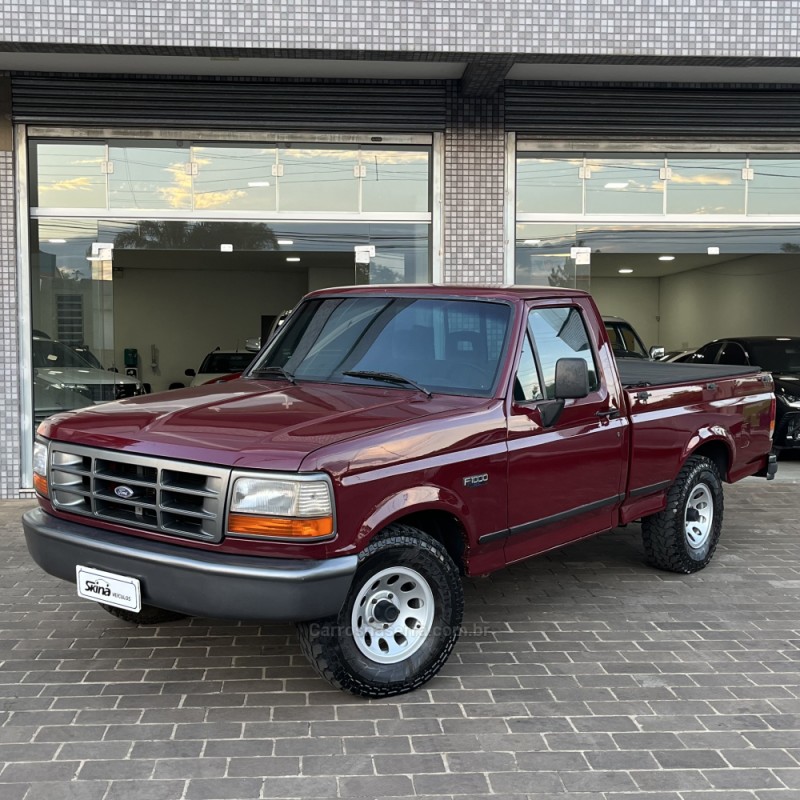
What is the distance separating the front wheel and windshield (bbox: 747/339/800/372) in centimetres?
905

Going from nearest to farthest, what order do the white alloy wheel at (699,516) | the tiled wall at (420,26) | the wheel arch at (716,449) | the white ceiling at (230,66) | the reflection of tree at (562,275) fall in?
the wheel arch at (716,449)
the white alloy wheel at (699,516)
the tiled wall at (420,26)
the white ceiling at (230,66)
the reflection of tree at (562,275)

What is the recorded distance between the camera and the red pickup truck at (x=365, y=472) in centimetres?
357

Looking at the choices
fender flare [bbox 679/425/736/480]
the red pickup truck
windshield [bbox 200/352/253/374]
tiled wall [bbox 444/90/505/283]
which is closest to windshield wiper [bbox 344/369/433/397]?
the red pickup truck

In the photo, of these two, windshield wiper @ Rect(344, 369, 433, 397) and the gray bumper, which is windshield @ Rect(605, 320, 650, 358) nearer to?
windshield wiper @ Rect(344, 369, 433, 397)

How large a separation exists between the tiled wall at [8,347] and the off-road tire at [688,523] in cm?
612

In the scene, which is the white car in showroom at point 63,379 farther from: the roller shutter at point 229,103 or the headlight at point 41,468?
the headlight at point 41,468

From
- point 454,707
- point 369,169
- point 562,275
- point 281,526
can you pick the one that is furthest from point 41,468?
point 562,275

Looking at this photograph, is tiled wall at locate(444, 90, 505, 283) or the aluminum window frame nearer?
the aluminum window frame

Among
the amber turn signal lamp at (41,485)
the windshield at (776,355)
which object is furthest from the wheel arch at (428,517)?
the windshield at (776,355)

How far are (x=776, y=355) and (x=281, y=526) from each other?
33.7ft

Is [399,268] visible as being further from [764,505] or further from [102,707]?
[102,707]

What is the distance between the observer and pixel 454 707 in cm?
392

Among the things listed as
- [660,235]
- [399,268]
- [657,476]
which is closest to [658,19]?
[660,235]

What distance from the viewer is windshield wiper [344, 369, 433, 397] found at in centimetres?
452
